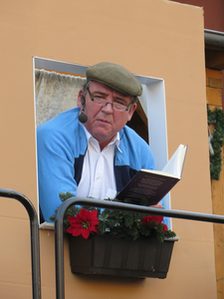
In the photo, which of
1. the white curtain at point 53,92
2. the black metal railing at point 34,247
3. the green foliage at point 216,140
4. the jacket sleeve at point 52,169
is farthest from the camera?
the green foliage at point 216,140

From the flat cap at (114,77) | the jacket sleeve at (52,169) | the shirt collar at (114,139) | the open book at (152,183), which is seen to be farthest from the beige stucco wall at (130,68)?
the open book at (152,183)

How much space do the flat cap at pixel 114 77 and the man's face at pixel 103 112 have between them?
0.11 feet

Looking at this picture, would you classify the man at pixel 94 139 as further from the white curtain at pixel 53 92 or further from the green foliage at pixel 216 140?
the green foliage at pixel 216 140

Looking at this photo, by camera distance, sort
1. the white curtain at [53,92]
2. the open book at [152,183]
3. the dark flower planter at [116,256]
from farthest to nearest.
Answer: the white curtain at [53,92]
the dark flower planter at [116,256]
the open book at [152,183]

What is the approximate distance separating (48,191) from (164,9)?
150 cm

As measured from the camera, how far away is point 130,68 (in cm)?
952

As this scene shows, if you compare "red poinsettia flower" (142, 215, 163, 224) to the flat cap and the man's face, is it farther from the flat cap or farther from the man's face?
the flat cap

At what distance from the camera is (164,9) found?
982 centimetres

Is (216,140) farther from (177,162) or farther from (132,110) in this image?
(177,162)

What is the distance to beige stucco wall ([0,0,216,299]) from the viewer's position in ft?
29.0

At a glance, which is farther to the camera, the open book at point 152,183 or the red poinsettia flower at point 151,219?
the red poinsettia flower at point 151,219

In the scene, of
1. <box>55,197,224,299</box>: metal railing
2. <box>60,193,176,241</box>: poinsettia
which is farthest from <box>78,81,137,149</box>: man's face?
<box>55,197,224,299</box>: metal railing

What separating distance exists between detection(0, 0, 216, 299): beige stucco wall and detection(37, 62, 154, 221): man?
121 millimetres

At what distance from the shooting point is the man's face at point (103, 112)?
9.12m
